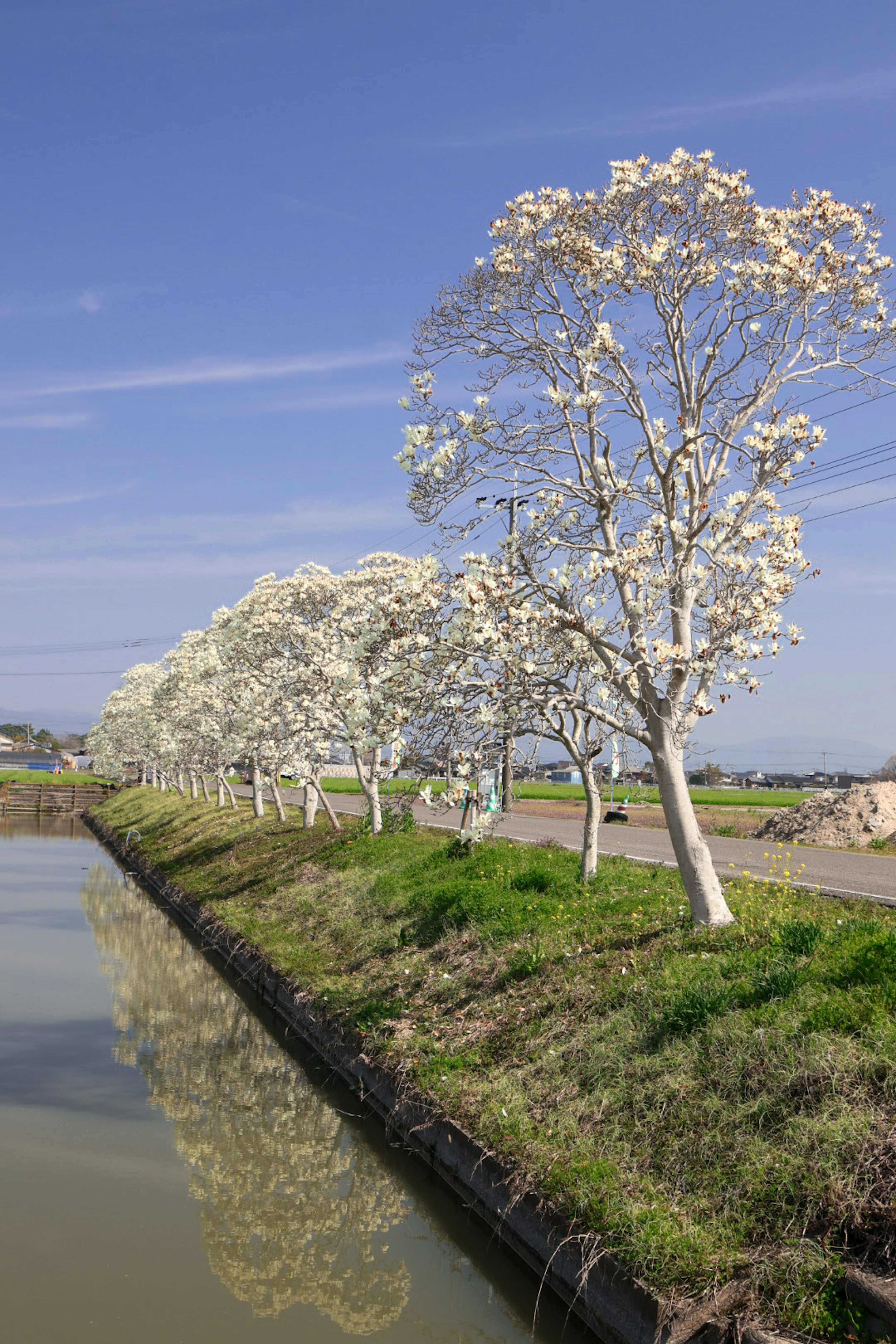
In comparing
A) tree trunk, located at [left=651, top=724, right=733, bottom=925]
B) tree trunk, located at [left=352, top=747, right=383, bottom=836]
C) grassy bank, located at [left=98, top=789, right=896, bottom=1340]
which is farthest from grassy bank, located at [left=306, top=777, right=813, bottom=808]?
tree trunk, located at [left=651, top=724, right=733, bottom=925]

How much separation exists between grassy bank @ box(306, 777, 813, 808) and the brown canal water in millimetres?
21821

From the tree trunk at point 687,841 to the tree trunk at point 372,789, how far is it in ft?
46.0

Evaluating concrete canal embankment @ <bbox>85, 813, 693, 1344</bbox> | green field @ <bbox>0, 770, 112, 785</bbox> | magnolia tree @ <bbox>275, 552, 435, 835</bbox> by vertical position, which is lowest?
concrete canal embankment @ <bbox>85, 813, 693, 1344</bbox>

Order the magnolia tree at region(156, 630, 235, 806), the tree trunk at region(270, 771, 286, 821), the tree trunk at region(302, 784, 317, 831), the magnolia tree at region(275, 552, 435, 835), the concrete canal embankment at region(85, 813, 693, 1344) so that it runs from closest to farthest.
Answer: the concrete canal embankment at region(85, 813, 693, 1344) → the magnolia tree at region(275, 552, 435, 835) → the tree trunk at region(302, 784, 317, 831) → the tree trunk at region(270, 771, 286, 821) → the magnolia tree at region(156, 630, 235, 806)

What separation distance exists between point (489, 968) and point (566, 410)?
6880mm

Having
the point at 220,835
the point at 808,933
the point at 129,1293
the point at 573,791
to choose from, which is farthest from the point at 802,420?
the point at 573,791

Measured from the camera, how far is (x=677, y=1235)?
7305 millimetres

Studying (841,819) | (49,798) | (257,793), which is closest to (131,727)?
(49,798)

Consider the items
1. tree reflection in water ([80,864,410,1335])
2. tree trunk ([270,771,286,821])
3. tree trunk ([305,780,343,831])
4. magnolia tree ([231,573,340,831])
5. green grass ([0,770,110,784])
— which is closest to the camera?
tree reflection in water ([80,864,410,1335])

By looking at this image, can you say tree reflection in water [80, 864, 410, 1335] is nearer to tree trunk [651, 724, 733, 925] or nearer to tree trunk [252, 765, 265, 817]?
tree trunk [651, 724, 733, 925]

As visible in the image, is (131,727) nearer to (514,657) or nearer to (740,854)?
(740,854)

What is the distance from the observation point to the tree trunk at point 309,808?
31.1 m

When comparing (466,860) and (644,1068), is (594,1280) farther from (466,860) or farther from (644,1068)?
(466,860)

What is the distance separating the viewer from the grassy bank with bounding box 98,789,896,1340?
7.07m
